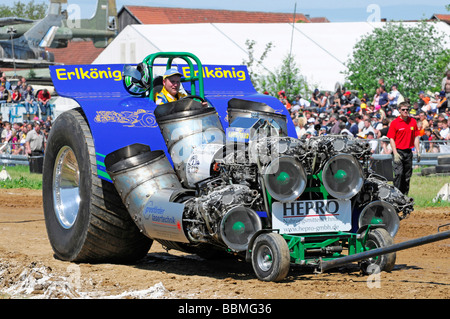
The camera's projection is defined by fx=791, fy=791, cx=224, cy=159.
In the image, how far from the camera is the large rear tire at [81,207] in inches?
283

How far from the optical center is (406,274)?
6.68m

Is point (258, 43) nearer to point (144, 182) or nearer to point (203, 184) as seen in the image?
point (144, 182)

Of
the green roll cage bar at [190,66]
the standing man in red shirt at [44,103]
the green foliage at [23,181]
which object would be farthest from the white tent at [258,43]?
the green roll cage bar at [190,66]

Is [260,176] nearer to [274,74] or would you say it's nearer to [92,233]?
[92,233]

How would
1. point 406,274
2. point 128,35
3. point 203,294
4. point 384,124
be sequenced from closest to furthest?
point 203,294 < point 406,274 < point 384,124 < point 128,35

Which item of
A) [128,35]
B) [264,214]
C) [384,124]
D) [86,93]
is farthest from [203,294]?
[128,35]

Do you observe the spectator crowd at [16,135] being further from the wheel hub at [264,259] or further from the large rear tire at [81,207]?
the wheel hub at [264,259]

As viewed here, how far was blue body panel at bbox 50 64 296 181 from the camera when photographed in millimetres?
7195

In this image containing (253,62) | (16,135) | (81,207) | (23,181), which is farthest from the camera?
(253,62)

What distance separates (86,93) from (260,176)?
2442 millimetres

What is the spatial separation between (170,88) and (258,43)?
78.1 feet

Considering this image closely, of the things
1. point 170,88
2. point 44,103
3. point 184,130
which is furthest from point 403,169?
point 44,103

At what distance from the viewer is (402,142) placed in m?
13.3

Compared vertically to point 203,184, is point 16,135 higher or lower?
lower
